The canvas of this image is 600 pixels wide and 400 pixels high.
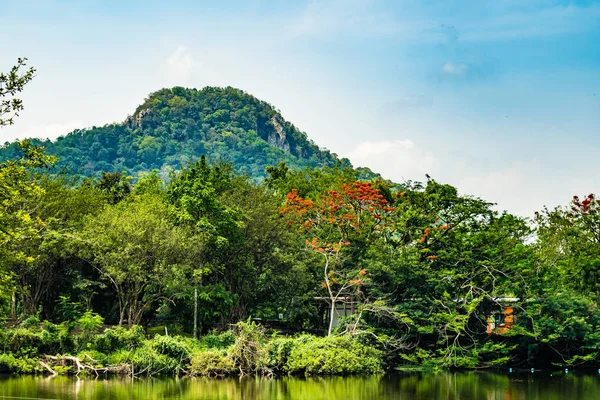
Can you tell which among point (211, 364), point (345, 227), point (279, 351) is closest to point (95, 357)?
point (211, 364)

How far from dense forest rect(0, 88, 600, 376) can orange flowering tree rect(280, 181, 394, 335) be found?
0.10m

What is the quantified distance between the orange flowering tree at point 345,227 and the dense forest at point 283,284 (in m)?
0.10

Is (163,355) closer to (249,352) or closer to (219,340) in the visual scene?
(219,340)

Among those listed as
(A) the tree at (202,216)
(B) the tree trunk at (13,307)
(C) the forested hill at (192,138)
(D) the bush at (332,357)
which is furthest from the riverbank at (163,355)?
(C) the forested hill at (192,138)

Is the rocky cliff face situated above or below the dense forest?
above

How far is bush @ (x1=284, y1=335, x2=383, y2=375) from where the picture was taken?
31.4 m

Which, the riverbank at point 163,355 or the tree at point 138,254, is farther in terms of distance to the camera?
the tree at point 138,254

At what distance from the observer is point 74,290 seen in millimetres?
37375

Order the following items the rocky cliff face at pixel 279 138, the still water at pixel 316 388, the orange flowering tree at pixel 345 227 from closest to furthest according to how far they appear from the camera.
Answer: the still water at pixel 316 388
the orange flowering tree at pixel 345 227
the rocky cliff face at pixel 279 138

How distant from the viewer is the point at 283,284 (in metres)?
38.1

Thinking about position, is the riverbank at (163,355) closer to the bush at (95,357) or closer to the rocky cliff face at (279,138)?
the bush at (95,357)

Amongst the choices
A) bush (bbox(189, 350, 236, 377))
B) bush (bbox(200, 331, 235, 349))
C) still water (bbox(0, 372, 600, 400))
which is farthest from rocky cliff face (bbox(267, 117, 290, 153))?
still water (bbox(0, 372, 600, 400))

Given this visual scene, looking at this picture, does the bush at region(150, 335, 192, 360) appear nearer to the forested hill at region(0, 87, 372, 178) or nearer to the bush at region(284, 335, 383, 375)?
the bush at region(284, 335, 383, 375)

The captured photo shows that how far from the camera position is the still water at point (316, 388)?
24.5m
